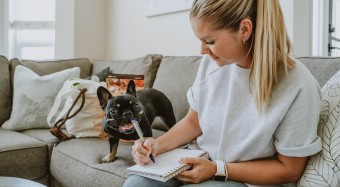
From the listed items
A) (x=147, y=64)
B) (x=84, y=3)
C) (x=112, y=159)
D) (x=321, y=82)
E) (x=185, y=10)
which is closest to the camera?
(x=321, y=82)

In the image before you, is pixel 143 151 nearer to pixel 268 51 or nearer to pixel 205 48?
pixel 205 48

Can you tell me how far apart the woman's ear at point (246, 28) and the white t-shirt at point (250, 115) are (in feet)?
0.37

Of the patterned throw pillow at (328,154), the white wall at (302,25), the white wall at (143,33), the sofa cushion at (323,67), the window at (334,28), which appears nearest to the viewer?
the patterned throw pillow at (328,154)

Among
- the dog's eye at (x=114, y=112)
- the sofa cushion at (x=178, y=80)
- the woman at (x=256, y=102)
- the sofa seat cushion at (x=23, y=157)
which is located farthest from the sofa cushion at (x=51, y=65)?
the woman at (x=256, y=102)

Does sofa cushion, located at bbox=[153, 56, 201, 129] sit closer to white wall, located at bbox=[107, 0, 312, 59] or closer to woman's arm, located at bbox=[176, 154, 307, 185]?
white wall, located at bbox=[107, 0, 312, 59]

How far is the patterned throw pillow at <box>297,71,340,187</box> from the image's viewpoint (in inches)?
36.5

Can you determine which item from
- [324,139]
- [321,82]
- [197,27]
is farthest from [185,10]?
[324,139]

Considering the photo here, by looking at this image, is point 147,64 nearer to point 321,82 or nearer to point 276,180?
point 321,82

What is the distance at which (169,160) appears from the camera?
110 cm

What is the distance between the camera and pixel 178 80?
6.51ft

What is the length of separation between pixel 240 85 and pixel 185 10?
4.84 ft

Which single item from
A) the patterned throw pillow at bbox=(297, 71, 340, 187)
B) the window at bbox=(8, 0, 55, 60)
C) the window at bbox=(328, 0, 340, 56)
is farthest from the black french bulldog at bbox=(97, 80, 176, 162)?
the window at bbox=(328, 0, 340, 56)

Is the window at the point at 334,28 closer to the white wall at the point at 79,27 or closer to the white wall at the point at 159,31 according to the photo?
the white wall at the point at 159,31

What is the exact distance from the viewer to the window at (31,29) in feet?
10.5
